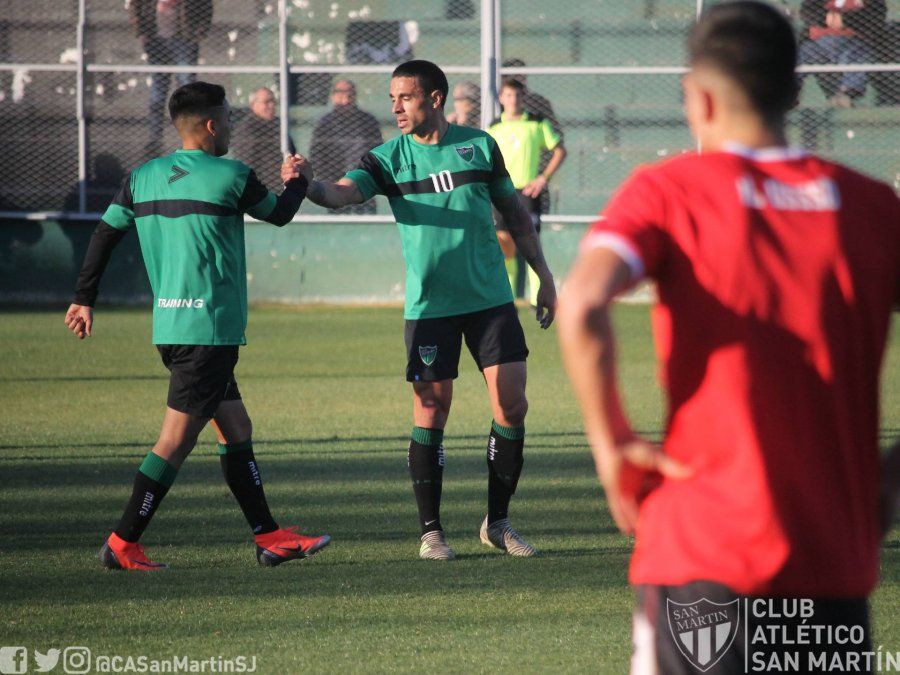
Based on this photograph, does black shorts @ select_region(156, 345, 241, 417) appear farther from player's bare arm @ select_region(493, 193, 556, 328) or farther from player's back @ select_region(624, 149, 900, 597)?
player's back @ select_region(624, 149, 900, 597)

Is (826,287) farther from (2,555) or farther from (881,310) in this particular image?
(2,555)

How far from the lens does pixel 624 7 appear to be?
20.0 meters

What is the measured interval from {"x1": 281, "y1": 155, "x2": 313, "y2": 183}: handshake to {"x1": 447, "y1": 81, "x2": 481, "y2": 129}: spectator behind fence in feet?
33.1

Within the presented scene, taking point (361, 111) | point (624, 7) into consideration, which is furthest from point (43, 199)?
point (624, 7)

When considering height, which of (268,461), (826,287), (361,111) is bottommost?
(268,461)

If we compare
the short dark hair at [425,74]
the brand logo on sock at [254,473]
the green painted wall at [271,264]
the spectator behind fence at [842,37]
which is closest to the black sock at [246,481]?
the brand logo on sock at [254,473]

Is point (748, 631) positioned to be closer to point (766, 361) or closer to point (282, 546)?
point (766, 361)

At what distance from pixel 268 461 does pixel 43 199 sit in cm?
1195

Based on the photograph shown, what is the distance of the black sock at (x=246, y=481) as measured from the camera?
6008 mm

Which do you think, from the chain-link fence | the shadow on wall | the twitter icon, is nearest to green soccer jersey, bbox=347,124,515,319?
the twitter icon

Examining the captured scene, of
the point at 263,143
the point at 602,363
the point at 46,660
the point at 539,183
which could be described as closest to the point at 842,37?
the point at 539,183

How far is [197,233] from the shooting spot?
5.80 meters

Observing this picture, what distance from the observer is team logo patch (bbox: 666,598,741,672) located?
94.3 inches

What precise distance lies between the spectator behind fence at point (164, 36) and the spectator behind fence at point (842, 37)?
8.75 m
